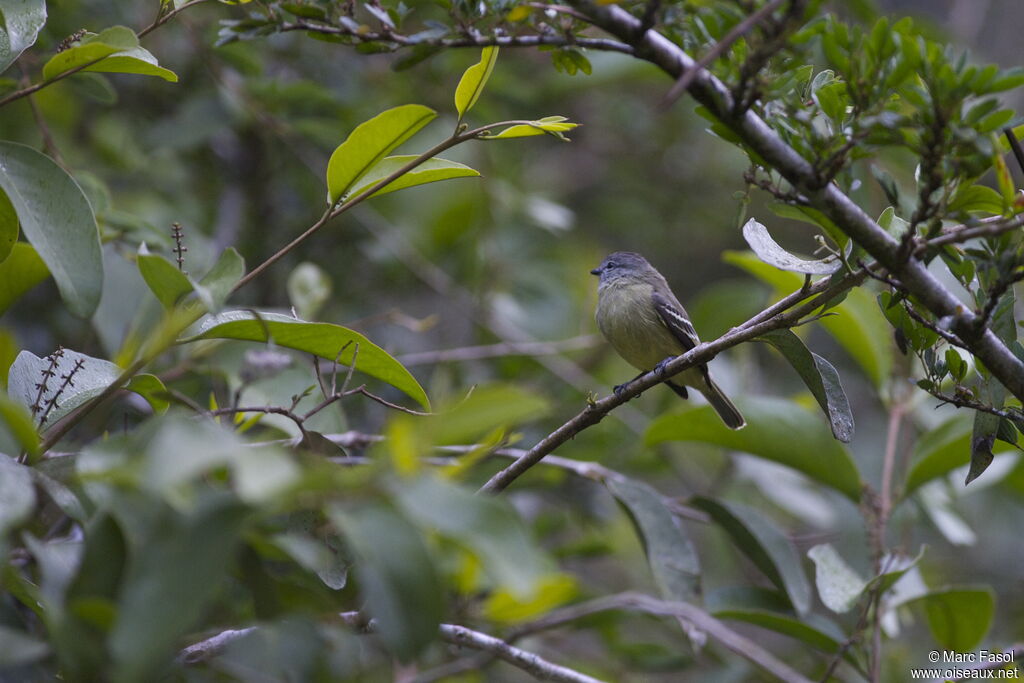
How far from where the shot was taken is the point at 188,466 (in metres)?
1.04

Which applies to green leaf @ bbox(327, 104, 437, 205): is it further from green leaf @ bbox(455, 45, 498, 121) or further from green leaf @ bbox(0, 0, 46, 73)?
green leaf @ bbox(0, 0, 46, 73)

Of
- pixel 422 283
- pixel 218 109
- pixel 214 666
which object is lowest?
pixel 422 283

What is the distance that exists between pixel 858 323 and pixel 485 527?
2603mm

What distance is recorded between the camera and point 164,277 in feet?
5.26

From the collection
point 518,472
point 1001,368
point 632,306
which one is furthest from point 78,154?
point 1001,368

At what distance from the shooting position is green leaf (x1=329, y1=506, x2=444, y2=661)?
111 centimetres

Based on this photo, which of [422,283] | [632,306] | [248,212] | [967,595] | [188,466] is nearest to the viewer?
[188,466]

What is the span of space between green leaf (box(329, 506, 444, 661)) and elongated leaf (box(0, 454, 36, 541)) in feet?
1.63

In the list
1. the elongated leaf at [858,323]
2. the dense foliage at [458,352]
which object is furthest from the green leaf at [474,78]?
the elongated leaf at [858,323]

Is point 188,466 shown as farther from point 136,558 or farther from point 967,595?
point 967,595

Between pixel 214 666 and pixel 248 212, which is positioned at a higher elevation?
pixel 214 666

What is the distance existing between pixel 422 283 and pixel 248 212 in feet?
3.34

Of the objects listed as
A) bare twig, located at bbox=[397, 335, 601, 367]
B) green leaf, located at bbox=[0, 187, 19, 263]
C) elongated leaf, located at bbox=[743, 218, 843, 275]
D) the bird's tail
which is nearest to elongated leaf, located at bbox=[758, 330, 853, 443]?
elongated leaf, located at bbox=[743, 218, 843, 275]

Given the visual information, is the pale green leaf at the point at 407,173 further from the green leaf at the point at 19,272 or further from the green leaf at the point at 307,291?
the green leaf at the point at 307,291
